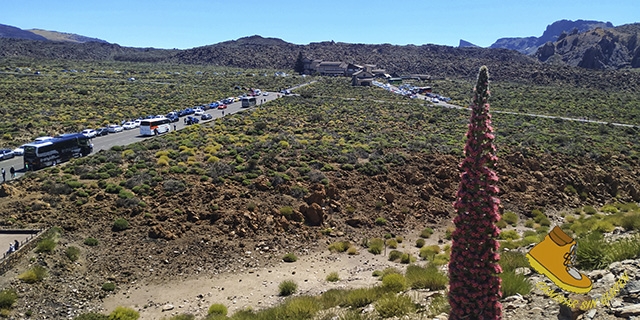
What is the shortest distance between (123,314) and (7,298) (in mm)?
4756

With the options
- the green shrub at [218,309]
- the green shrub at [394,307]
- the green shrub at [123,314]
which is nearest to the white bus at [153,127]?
the green shrub at [123,314]

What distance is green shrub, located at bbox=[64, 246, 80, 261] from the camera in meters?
20.2

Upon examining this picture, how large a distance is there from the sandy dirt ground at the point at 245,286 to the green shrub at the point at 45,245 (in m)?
4.87

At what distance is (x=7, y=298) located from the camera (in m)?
15.8

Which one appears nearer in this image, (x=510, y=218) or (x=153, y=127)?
(x=510, y=218)

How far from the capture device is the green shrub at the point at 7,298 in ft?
51.4

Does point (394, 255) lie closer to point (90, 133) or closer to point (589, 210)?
point (589, 210)

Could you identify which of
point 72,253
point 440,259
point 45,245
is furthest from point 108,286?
point 440,259

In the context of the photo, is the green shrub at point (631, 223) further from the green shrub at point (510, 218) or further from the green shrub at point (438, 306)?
the green shrub at point (438, 306)

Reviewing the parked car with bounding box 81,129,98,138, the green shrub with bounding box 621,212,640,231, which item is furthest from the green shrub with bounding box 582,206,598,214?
the parked car with bounding box 81,129,98,138

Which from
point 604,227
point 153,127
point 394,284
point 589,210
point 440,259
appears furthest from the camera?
point 153,127

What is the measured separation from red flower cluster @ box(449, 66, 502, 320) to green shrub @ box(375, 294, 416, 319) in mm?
3944

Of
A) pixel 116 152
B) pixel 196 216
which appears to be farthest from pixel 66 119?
pixel 196 216

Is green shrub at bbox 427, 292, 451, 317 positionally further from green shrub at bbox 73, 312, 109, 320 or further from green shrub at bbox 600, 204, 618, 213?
green shrub at bbox 600, 204, 618, 213
